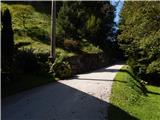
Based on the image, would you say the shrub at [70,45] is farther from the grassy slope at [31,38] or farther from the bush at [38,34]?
the bush at [38,34]

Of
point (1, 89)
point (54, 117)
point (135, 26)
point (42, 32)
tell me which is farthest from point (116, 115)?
point (42, 32)

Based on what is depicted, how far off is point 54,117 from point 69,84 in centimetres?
1009

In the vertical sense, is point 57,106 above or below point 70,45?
below

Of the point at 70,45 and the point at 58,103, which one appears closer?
the point at 58,103

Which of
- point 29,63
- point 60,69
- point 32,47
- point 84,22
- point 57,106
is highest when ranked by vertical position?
point 84,22

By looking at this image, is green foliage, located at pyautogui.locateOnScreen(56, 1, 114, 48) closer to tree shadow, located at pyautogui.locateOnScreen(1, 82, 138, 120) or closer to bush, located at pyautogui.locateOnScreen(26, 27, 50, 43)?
bush, located at pyautogui.locateOnScreen(26, 27, 50, 43)

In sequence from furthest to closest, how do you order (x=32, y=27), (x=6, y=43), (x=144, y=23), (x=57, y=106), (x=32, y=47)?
(x=32, y=27) → (x=32, y=47) → (x=144, y=23) → (x=6, y=43) → (x=57, y=106)

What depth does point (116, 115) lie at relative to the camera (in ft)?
50.5

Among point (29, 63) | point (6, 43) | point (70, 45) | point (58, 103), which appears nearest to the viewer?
point (58, 103)

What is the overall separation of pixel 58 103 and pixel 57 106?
2.36ft

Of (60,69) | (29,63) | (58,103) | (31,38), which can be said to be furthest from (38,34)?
(58,103)

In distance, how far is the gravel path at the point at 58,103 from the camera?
14406 millimetres

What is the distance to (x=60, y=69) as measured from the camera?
1120 inches

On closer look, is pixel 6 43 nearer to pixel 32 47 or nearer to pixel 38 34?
pixel 32 47
